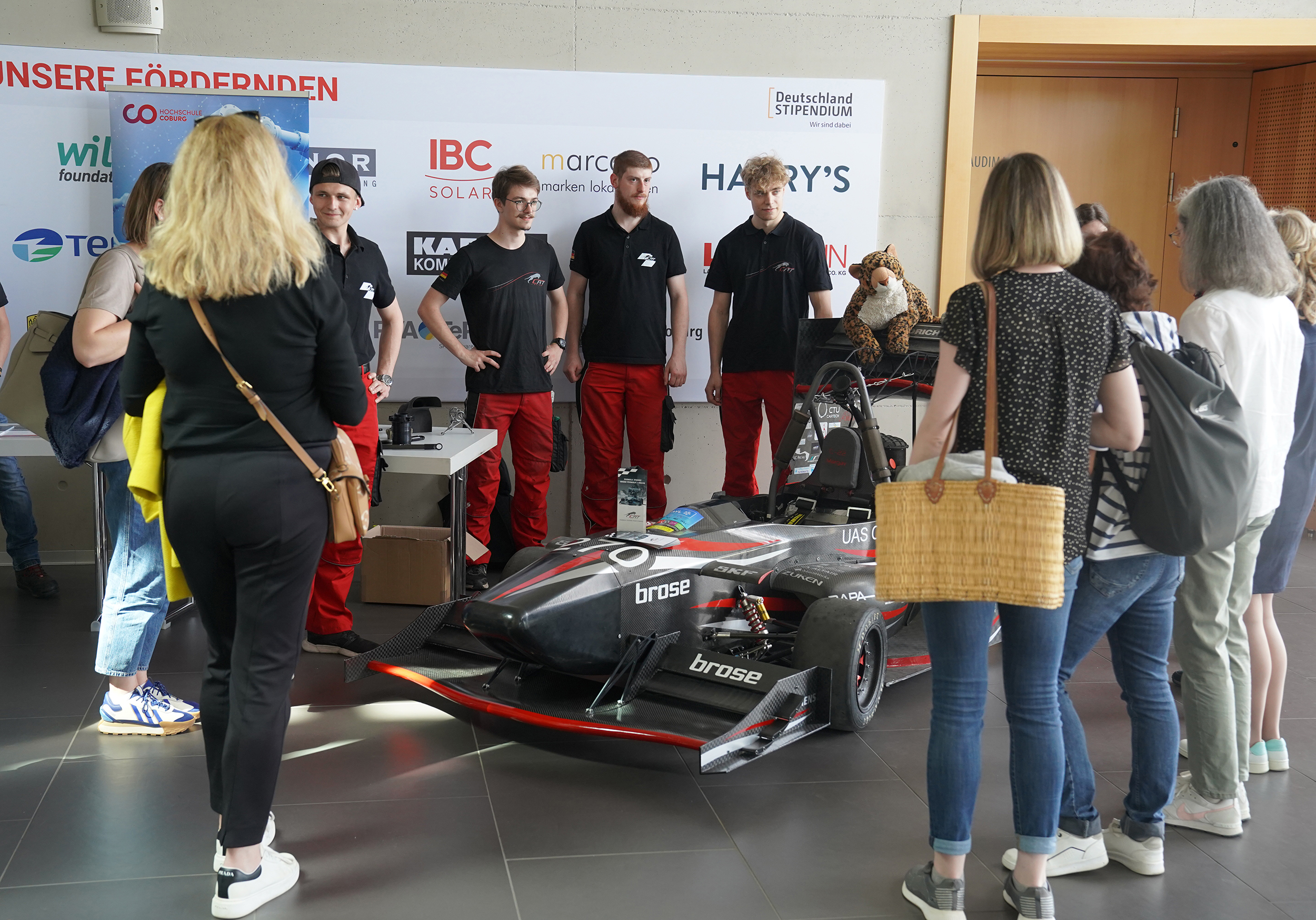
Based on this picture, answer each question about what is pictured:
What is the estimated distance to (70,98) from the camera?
18.0ft

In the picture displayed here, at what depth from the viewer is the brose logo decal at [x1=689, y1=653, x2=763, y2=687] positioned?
10.8 ft

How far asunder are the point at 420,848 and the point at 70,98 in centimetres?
453

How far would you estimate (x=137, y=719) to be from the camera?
3.45m

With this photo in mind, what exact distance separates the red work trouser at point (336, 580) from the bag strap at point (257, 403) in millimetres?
1797

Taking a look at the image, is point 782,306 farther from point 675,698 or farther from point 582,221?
point 675,698

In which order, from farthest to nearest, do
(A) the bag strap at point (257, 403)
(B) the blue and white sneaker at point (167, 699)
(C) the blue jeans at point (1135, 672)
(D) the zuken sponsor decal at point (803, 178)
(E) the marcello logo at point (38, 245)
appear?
(D) the zuken sponsor decal at point (803, 178), (E) the marcello logo at point (38, 245), (B) the blue and white sneaker at point (167, 699), (C) the blue jeans at point (1135, 672), (A) the bag strap at point (257, 403)

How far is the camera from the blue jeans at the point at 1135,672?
2.45m

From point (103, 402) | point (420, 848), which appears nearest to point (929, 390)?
point (420, 848)

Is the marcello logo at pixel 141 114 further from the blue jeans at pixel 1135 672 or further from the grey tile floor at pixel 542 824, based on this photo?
the blue jeans at pixel 1135 672

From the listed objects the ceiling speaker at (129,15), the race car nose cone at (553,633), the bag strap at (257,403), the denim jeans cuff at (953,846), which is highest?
the ceiling speaker at (129,15)

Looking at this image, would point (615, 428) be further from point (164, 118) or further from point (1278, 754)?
point (1278, 754)

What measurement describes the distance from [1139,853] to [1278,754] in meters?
0.92

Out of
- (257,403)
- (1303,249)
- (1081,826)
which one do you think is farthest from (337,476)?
(1303,249)

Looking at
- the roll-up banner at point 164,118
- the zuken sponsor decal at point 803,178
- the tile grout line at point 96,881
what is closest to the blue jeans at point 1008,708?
the tile grout line at point 96,881
